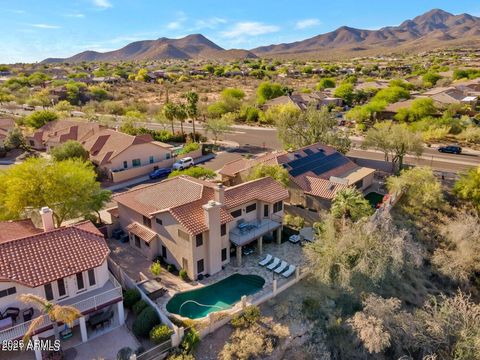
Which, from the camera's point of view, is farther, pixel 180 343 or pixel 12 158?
pixel 12 158

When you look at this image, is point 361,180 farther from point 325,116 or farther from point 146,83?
point 146,83

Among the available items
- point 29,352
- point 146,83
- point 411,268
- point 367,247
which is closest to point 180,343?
point 29,352

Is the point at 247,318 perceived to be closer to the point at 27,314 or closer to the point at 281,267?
the point at 281,267

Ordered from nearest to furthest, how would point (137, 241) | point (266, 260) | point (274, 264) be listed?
point (274, 264) < point (266, 260) < point (137, 241)

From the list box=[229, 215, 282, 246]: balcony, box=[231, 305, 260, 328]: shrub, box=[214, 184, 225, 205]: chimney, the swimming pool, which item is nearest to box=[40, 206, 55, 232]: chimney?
the swimming pool

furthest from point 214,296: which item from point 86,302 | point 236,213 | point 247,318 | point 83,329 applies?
point 83,329

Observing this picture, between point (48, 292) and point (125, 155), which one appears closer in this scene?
point (48, 292)

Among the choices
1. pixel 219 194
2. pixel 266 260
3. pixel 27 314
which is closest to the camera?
pixel 27 314

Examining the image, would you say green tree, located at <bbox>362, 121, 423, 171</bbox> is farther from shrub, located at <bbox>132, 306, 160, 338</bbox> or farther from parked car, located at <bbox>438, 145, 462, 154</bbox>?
shrub, located at <bbox>132, 306, 160, 338</bbox>
